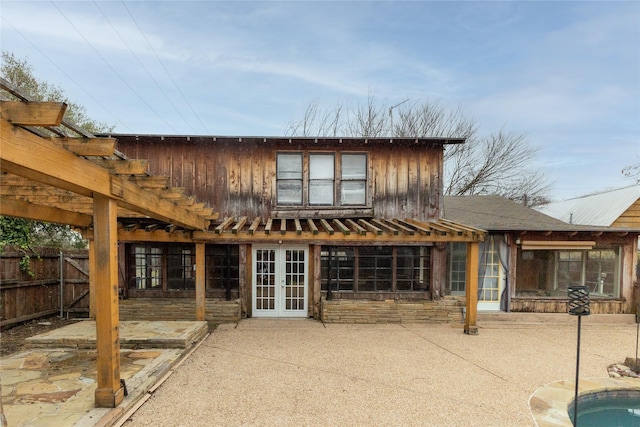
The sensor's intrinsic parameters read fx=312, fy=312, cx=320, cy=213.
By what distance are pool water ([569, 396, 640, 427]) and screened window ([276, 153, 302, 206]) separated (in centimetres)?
693

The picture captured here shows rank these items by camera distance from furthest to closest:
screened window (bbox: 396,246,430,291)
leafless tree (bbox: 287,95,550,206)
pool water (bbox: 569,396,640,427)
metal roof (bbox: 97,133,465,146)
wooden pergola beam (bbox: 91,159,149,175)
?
leafless tree (bbox: 287,95,550,206)
screened window (bbox: 396,246,430,291)
metal roof (bbox: 97,133,465,146)
pool water (bbox: 569,396,640,427)
wooden pergola beam (bbox: 91,159,149,175)

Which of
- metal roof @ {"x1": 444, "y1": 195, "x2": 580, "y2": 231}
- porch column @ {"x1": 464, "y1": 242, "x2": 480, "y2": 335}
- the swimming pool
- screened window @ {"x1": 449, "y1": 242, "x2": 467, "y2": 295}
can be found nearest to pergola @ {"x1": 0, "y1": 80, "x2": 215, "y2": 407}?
the swimming pool

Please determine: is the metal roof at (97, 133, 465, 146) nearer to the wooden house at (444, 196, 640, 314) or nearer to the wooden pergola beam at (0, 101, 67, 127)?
the wooden house at (444, 196, 640, 314)

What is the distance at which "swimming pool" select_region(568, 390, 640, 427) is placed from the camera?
429 centimetres

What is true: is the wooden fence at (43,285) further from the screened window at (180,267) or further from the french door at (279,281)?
the french door at (279,281)

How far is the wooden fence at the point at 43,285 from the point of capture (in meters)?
7.76

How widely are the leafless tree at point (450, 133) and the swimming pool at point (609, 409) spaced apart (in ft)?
50.5

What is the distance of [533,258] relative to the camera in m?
9.87

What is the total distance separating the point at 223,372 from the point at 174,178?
564 cm

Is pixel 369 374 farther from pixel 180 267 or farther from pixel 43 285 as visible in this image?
pixel 43 285

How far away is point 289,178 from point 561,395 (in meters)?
7.12

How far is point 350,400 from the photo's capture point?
4219mm

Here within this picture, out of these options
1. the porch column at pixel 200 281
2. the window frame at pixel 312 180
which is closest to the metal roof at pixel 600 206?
the window frame at pixel 312 180

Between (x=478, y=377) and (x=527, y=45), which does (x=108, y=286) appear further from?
(x=527, y=45)
